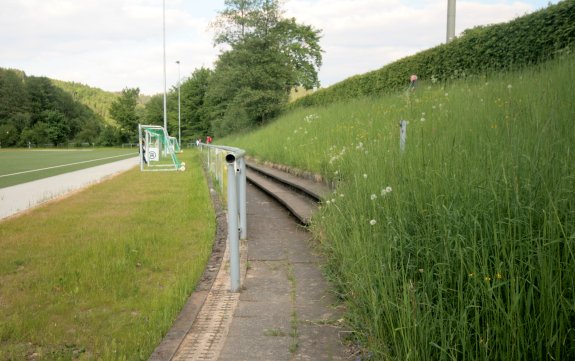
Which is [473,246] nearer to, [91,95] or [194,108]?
[194,108]

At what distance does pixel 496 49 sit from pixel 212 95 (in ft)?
89.2

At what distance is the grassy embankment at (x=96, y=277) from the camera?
3305 mm

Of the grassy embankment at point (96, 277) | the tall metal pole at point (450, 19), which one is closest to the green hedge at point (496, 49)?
the tall metal pole at point (450, 19)

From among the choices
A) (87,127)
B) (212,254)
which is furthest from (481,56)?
(87,127)

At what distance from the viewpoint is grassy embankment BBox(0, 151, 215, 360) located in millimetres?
3305

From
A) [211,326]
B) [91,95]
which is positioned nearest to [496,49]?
[211,326]

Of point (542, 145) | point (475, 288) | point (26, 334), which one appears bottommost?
point (26, 334)

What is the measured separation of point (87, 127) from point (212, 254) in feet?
327

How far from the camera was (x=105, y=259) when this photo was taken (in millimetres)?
5301

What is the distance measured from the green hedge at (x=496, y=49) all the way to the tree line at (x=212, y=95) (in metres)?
17.6

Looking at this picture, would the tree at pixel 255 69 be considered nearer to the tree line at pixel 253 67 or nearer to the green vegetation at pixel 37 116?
the tree line at pixel 253 67

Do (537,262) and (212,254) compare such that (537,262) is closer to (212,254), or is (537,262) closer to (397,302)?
(397,302)

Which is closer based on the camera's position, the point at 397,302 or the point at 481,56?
the point at 397,302

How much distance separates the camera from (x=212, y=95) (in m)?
34.3
